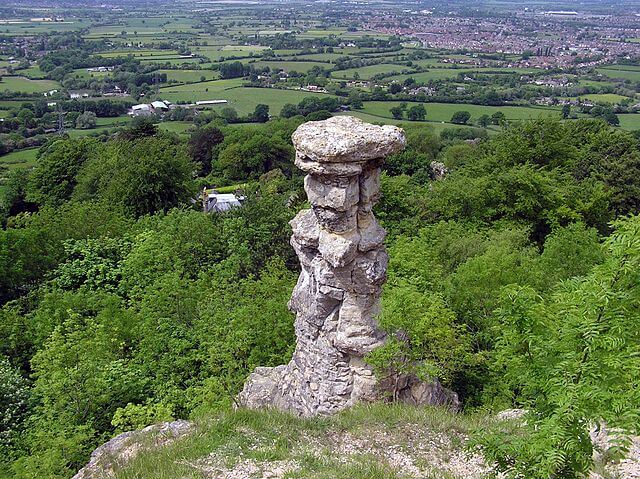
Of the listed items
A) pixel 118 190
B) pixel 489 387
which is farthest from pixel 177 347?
pixel 118 190

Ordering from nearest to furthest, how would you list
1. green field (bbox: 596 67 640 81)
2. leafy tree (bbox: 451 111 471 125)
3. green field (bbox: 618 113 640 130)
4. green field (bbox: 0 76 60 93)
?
green field (bbox: 618 113 640 130)
leafy tree (bbox: 451 111 471 125)
green field (bbox: 0 76 60 93)
green field (bbox: 596 67 640 81)

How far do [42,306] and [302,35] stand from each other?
17056cm

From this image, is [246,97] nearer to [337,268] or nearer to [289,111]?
[289,111]

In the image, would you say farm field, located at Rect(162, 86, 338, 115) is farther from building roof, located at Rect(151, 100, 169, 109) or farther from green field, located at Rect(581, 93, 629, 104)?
green field, located at Rect(581, 93, 629, 104)

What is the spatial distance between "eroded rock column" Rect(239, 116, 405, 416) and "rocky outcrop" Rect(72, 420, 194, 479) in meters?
2.72

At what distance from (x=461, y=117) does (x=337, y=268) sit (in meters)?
72.1

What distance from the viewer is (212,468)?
10.5 meters

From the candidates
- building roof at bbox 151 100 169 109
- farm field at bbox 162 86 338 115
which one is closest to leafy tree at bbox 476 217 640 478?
farm field at bbox 162 86 338 115

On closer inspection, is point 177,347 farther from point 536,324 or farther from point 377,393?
point 536,324

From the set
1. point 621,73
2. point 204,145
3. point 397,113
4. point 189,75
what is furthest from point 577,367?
point 621,73

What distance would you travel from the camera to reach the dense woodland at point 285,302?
7.54 m

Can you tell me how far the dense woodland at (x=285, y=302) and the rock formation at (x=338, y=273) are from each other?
78 cm

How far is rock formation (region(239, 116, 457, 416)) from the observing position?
12.8m

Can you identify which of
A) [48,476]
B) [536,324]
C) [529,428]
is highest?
[536,324]
